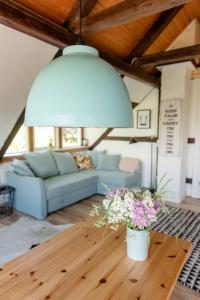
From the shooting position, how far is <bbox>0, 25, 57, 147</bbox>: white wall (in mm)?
2510

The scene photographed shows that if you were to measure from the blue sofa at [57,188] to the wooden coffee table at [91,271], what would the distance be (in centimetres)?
169

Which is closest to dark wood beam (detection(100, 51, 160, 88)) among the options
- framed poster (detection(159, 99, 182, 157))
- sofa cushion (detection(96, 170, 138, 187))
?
framed poster (detection(159, 99, 182, 157))

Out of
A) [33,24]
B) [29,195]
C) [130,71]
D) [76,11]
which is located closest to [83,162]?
[29,195]

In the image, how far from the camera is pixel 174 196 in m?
4.31

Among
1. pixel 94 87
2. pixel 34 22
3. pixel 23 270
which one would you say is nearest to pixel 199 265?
pixel 23 270

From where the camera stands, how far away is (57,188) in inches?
140

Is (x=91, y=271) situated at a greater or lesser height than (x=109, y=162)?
lesser

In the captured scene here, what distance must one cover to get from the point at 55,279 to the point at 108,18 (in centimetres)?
262

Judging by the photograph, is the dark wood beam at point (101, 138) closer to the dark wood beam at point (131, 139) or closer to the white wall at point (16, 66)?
the dark wood beam at point (131, 139)

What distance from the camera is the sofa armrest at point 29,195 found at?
3.31 metres

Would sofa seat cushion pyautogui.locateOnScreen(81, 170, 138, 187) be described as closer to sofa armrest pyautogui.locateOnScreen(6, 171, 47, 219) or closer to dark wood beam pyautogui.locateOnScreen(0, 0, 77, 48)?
sofa armrest pyautogui.locateOnScreen(6, 171, 47, 219)

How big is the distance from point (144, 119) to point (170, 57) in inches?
67.7

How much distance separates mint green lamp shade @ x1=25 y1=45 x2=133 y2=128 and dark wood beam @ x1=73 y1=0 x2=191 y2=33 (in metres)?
1.63

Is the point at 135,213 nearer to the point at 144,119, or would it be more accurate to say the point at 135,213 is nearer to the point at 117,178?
the point at 117,178
